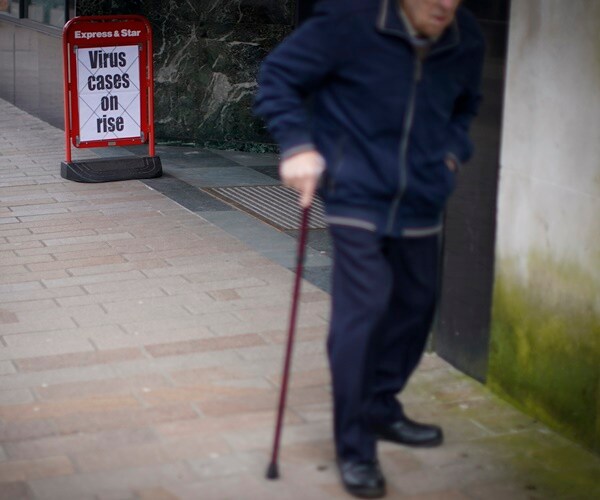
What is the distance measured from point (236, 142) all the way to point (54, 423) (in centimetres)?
644

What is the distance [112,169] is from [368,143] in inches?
222

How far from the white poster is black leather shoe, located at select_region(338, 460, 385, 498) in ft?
18.9

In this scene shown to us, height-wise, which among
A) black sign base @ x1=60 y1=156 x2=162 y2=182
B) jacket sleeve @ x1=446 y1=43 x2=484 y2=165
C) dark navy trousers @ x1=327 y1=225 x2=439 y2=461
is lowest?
black sign base @ x1=60 y1=156 x2=162 y2=182

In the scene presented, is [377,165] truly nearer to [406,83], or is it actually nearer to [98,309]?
[406,83]

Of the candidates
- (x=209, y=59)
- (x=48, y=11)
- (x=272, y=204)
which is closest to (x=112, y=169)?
(x=272, y=204)

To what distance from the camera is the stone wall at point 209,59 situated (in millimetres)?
10195

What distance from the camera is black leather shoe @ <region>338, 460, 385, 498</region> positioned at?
3705 mm

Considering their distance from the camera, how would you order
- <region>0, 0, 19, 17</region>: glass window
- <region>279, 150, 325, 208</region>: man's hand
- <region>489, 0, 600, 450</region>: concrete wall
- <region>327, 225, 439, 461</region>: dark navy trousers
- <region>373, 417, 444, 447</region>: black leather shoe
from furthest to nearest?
<region>0, 0, 19, 17</region>: glass window, <region>373, 417, 444, 447</region>: black leather shoe, <region>489, 0, 600, 450</region>: concrete wall, <region>327, 225, 439, 461</region>: dark navy trousers, <region>279, 150, 325, 208</region>: man's hand

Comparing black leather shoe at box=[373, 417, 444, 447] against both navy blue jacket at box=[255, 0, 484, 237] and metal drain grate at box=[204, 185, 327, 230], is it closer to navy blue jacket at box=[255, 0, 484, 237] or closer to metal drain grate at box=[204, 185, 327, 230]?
navy blue jacket at box=[255, 0, 484, 237]

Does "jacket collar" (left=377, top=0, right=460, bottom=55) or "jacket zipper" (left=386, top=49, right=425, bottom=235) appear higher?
"jacket collar" (left=377, top=0, right=460, bottom=55)

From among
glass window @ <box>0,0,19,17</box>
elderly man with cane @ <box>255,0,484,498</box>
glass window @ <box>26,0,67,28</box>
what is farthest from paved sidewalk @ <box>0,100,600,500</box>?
glass window @ <box>0,0,19,17</box>

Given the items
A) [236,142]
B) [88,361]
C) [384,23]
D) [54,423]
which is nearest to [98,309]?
[88,361]

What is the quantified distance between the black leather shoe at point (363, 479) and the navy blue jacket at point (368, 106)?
0.76m

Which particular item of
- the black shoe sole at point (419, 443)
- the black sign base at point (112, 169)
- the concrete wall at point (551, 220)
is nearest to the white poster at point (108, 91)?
the black sign base at point (112, 169)
